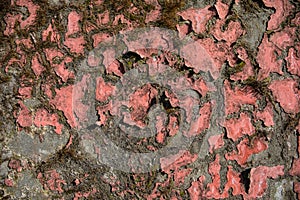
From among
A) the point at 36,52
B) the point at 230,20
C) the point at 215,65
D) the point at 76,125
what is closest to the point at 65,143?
Result: the point at 76,125

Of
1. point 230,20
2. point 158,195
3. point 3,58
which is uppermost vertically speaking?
point 230,20

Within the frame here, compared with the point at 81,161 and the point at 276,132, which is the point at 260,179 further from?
the point at 81,161

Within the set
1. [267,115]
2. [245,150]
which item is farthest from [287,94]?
[245,150]

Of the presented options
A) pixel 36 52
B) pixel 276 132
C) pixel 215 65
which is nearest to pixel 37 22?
pixel 36 52

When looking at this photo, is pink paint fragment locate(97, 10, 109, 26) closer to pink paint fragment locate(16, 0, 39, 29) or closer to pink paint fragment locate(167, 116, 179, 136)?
pink paint fragment locate(16, 0, 39, 29)

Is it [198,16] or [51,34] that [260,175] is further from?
[51,34]

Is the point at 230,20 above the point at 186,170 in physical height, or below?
above
